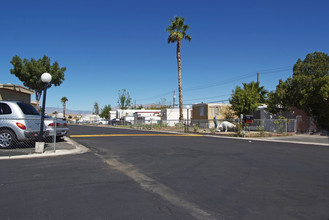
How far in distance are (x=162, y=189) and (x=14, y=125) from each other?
7.06m

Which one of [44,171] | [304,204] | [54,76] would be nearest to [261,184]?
[304,204]

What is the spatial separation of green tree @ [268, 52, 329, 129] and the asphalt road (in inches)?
599

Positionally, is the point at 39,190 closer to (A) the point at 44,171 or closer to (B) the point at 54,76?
(A) the point at 44,171

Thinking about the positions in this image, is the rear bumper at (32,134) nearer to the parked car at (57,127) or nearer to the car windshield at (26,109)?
the car windshield at (26,109)

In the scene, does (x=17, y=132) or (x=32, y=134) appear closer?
(x=17, y=132)

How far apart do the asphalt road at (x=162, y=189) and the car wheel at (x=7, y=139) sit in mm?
2032

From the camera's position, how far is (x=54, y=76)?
26.3 m

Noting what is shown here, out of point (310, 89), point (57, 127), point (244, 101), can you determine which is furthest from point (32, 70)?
point (310, 89)

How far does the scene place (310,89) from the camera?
2214cm

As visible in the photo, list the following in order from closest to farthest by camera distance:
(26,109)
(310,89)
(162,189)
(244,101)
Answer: (162,189) < (26,109) < (310,89) < (244,101)

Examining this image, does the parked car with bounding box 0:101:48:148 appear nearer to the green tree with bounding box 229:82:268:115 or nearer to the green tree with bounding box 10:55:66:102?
the green tree with bounding box 10:55:66:102

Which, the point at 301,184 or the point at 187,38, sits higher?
the point at 187,38

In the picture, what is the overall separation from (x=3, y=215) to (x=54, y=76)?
2401 cm

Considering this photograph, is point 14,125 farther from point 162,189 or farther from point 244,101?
point 244,101
